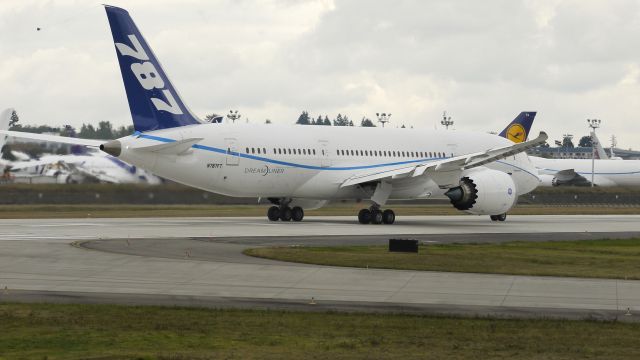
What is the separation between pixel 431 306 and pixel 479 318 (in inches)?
63.1

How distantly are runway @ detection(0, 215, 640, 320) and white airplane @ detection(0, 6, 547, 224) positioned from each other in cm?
713

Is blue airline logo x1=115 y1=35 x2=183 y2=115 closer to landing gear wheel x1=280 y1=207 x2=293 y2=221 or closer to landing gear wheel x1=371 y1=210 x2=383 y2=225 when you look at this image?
landing gear wheel x1=280 y1=207 x2=293 y2=221

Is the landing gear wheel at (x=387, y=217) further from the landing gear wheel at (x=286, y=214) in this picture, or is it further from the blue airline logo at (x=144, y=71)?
the blue airline logo at (x=144, y=71)

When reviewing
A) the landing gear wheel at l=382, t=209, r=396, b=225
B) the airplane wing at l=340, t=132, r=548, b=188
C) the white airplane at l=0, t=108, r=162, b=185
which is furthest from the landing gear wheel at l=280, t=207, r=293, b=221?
the white airplane at l=0, t=108, r=162, b=185

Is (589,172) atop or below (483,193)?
atop

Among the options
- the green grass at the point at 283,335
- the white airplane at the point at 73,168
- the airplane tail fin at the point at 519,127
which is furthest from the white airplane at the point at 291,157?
the green grass at the point at 283,335

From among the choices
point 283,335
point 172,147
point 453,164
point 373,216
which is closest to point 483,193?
point 453,164

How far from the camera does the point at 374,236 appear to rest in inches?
1451

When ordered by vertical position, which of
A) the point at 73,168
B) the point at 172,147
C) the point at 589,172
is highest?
the point at 172,147

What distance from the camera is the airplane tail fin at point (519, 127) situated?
195ft

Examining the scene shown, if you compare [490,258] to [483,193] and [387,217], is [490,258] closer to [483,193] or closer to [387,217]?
[483,193]

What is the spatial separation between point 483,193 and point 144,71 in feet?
51.9

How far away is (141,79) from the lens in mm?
41469

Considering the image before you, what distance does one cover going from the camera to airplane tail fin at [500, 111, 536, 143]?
195 ft
